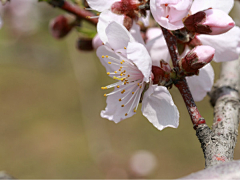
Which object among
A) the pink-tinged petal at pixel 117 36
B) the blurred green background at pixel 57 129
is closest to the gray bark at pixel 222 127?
the pink-tinged petal at pixel 117 36

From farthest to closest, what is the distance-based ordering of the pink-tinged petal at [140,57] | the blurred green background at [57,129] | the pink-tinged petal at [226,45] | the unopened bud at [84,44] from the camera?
the blurred green background at [57,129]
the unopened bud at [84,44]
the pink-tinged petal at [226,45]
the pink-tinged petal at [140,57]

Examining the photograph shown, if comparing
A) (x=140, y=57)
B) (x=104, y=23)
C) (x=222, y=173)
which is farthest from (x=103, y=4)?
(x=222, y=173)

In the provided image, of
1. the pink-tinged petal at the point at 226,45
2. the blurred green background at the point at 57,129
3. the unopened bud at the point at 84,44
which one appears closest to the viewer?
the pink-tinged petal at the point at 226,45

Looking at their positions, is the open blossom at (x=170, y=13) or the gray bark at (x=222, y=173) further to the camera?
the open blossom at (x=170, y=13)

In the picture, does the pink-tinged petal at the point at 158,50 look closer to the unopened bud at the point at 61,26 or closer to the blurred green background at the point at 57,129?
the unopened bud at the point at 61,26

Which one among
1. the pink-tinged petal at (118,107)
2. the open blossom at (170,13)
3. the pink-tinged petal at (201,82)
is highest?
the open blossom at (170,13)

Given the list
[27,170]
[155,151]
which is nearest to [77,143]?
[27,170]

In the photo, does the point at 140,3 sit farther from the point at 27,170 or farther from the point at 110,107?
the point at 27,170
